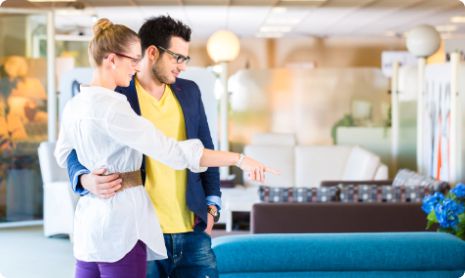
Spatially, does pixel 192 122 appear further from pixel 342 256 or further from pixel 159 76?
pixel 342 256

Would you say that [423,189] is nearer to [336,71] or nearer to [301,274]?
[301,274]

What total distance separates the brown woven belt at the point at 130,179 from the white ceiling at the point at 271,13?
282 inches

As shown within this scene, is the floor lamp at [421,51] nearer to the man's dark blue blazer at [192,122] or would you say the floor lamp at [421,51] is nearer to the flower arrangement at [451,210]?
the flower arrangement at [451,210]

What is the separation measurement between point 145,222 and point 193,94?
0.45 metres

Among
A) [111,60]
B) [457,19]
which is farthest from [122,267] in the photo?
[457,19]

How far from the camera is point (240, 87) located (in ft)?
34.4

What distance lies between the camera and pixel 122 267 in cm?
225

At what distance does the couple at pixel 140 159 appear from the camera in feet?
7.22

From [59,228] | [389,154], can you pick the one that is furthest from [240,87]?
[59,228]

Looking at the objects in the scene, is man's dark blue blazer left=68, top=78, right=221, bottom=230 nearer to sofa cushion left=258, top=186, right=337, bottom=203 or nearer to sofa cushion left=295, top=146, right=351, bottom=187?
sofa cushion left=258, top=186, right=337, bottom=203

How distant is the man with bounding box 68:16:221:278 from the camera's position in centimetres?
248

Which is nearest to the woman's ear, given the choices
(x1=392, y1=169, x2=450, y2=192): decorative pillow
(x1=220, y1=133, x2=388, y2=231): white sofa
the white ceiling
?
(x1=392, y1=169, x2=450, y2=192): decorative pillow

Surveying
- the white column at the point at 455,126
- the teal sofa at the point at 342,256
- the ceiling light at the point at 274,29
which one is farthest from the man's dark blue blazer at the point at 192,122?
the ceiling light at the point at 274,29

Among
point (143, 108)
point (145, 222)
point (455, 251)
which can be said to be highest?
point (143, 108)
